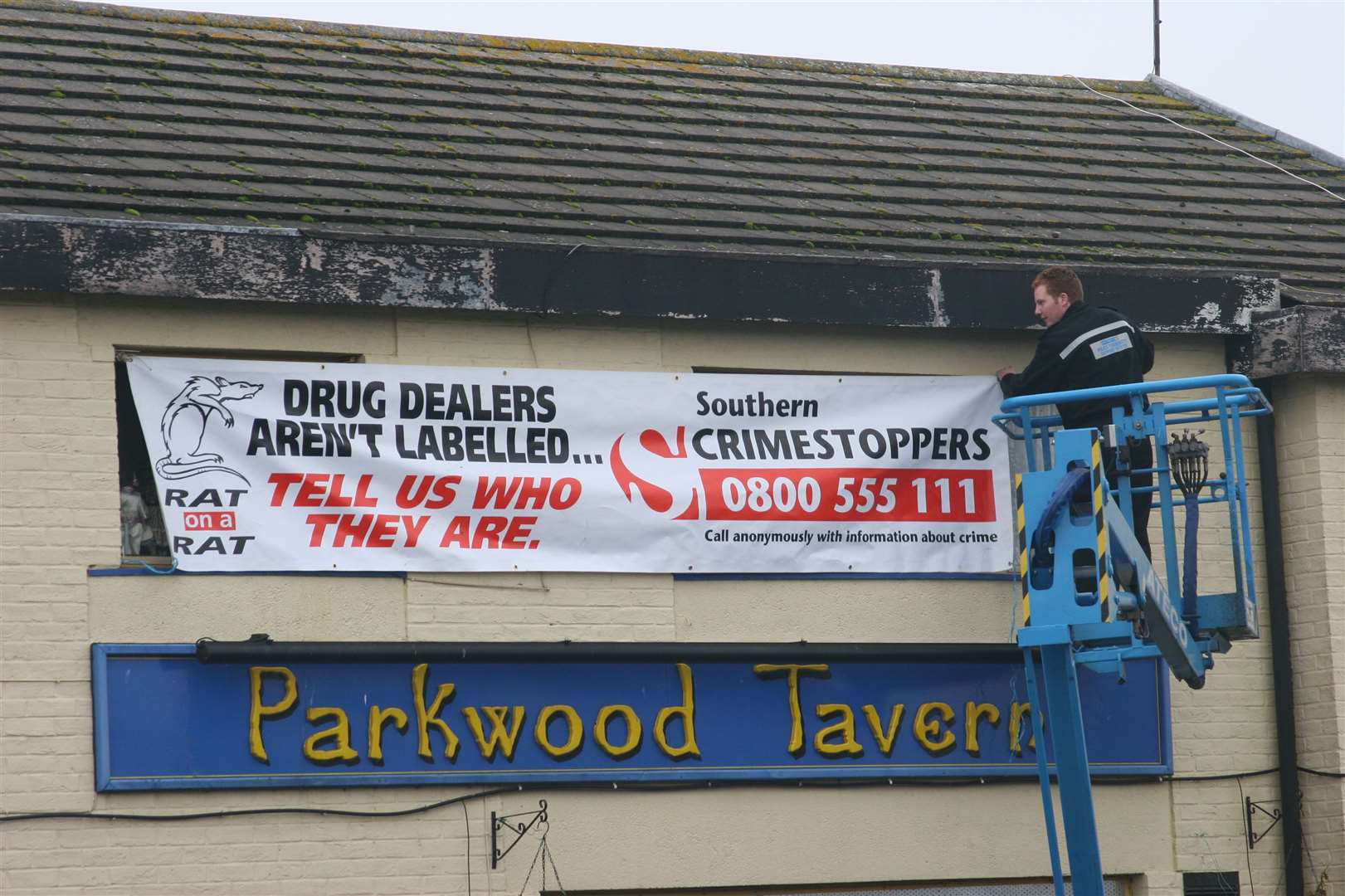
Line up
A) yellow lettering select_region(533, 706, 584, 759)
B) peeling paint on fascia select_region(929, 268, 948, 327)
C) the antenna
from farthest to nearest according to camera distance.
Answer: the antenna, peeling paint on fascia select_region(929, 268, 948, 327), yellow lettering select_region(533, 706, 584, 759)

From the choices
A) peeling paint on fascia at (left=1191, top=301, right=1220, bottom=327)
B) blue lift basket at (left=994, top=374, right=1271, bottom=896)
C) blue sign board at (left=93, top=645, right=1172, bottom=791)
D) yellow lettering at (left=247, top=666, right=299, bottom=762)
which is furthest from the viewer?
peeling paint on fascia at (left=1191, top=301, right=1220, bottom=327)

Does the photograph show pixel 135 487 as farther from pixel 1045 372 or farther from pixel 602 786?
pixel 1045 372

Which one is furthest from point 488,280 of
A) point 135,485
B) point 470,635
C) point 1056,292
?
point 1056,292

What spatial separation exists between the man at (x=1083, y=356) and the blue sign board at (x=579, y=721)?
139 centimetres

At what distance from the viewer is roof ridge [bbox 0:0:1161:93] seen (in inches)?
491

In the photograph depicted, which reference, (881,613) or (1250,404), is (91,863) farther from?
(1250,404)

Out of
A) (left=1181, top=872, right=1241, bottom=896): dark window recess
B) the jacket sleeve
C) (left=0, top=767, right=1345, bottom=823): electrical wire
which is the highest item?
the jacket sleeve

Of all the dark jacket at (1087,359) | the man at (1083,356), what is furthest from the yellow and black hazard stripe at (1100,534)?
the dark jacket at (1087,359)

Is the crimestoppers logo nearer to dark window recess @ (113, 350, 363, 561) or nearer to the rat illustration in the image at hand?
the rat illustration

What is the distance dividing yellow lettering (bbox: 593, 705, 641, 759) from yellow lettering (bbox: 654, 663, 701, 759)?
4.4 inches

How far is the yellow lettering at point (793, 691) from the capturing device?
10.2 metres

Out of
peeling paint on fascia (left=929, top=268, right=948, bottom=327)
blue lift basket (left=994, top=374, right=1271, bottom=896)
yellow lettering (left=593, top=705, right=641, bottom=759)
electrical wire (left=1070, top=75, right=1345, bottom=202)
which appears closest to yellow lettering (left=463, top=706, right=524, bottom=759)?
yellow lettering (left=593, top=705, right=641, bottom=759)

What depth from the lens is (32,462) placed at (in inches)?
363

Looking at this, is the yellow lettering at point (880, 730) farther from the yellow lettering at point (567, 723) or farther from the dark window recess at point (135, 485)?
the dark window recess at point (135, 485)
